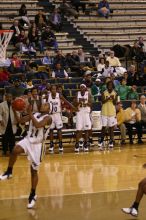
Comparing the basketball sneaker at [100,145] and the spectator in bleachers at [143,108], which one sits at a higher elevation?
the spectator in bleachers at [143,108]

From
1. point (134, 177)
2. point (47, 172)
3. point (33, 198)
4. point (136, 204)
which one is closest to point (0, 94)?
point (47, 172)

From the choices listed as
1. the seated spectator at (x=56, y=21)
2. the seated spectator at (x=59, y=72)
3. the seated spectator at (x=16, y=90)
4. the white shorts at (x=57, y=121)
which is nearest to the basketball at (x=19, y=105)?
the white shorts at (x=57, y=121)

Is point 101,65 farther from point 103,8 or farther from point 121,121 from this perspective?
point 103,8

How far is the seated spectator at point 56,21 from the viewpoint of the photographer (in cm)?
2436

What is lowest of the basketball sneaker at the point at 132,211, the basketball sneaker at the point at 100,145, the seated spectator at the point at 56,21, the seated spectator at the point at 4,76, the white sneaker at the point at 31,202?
the basketball sneaker at the point at 100,145

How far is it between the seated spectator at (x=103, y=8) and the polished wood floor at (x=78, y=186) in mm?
10560

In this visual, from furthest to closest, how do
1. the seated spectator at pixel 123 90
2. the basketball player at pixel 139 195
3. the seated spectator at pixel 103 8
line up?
the seated spectator at pixel 103 8 → the seated spectator at pixel 123 90 → the basketball player at pixel 139 195

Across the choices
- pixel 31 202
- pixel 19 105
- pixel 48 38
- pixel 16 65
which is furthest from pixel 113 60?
pixel 31 202

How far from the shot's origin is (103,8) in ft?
86.3

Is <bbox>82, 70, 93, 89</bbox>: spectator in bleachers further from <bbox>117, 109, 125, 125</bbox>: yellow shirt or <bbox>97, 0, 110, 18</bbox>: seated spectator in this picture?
<bbox>97, 0, 110, 18</bbox>: seated spectator

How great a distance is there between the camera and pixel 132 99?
19.8 meters

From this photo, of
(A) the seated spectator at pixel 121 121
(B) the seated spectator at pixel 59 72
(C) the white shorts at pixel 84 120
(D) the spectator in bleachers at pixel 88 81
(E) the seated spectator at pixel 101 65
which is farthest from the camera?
(E) the seated spectator at pixel 101 65

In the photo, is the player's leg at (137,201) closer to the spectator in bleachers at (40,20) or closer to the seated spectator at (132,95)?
the seated spectator at (132,95)

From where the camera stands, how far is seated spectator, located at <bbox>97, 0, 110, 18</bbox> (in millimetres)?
26362
